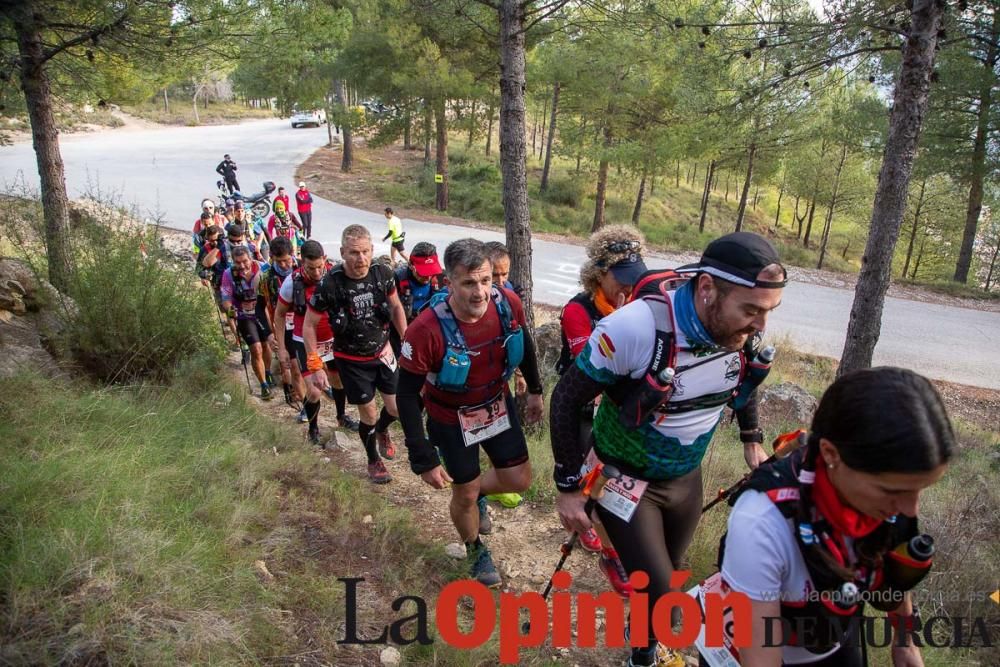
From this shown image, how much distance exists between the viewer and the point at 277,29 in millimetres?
7266

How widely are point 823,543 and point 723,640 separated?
0.50 metres

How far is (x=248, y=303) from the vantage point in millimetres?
6961

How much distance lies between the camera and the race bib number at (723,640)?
1807mm

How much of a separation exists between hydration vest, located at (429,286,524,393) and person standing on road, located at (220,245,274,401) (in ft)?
14.0

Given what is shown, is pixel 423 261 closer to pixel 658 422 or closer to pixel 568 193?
pixel 658 422

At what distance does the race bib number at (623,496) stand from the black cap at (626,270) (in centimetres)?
122

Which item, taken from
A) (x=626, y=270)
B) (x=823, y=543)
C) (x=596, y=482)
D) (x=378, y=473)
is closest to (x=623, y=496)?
(x=596, y=482)

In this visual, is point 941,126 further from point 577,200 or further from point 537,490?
point 537,490

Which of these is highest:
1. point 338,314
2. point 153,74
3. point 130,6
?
point 130,6

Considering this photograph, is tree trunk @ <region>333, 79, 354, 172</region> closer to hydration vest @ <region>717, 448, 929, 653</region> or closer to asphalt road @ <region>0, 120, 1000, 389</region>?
asphalt road @ <region>0, 120, 1000, 389</region>

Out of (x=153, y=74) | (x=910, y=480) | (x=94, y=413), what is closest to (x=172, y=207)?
(x=153, y=74)

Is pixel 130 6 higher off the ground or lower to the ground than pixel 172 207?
higher

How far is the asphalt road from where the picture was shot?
11734 millimetres

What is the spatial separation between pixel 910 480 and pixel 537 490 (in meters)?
3.35
